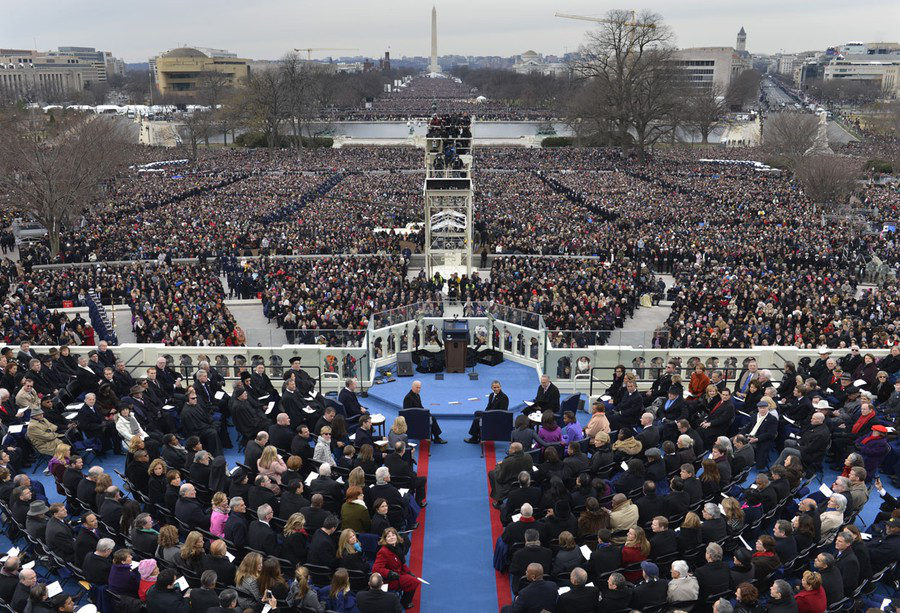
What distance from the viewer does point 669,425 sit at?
39.2 feet

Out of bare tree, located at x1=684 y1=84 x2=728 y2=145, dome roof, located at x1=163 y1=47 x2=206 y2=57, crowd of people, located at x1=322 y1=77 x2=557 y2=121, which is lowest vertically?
bare tree, located at x1=684 y1=84 x2=728 y2=145

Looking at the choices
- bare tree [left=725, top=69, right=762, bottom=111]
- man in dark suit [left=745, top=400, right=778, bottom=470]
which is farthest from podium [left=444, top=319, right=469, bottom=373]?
bare tree [left=725, top=69, right=762, bottom=111]

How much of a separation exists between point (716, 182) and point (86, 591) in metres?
55.7

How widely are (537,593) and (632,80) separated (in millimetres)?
76618

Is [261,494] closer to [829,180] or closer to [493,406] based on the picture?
[493,406]

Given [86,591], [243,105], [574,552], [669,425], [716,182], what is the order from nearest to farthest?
1. [574,552]
2. [86,591]
3. [669,425]
4. [716,182]
5. [243,105]

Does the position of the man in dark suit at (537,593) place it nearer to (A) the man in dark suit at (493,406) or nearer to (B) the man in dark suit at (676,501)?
(B) the man in dark suit at (676,501)

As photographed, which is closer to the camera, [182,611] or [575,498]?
[182,611]

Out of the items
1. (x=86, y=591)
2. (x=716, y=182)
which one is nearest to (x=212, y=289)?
(x=86, y=591)

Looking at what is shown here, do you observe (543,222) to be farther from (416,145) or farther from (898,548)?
(416,145)

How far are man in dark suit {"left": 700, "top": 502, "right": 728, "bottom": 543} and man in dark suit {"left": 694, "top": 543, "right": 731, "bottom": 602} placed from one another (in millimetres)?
846

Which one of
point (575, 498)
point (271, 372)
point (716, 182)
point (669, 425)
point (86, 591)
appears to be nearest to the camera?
point (86, 591)

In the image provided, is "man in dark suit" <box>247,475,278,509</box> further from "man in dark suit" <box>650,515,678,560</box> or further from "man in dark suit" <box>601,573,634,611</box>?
"man in dark suit" <box>650,515,678,560</box>

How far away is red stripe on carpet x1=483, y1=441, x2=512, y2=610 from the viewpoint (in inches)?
376
